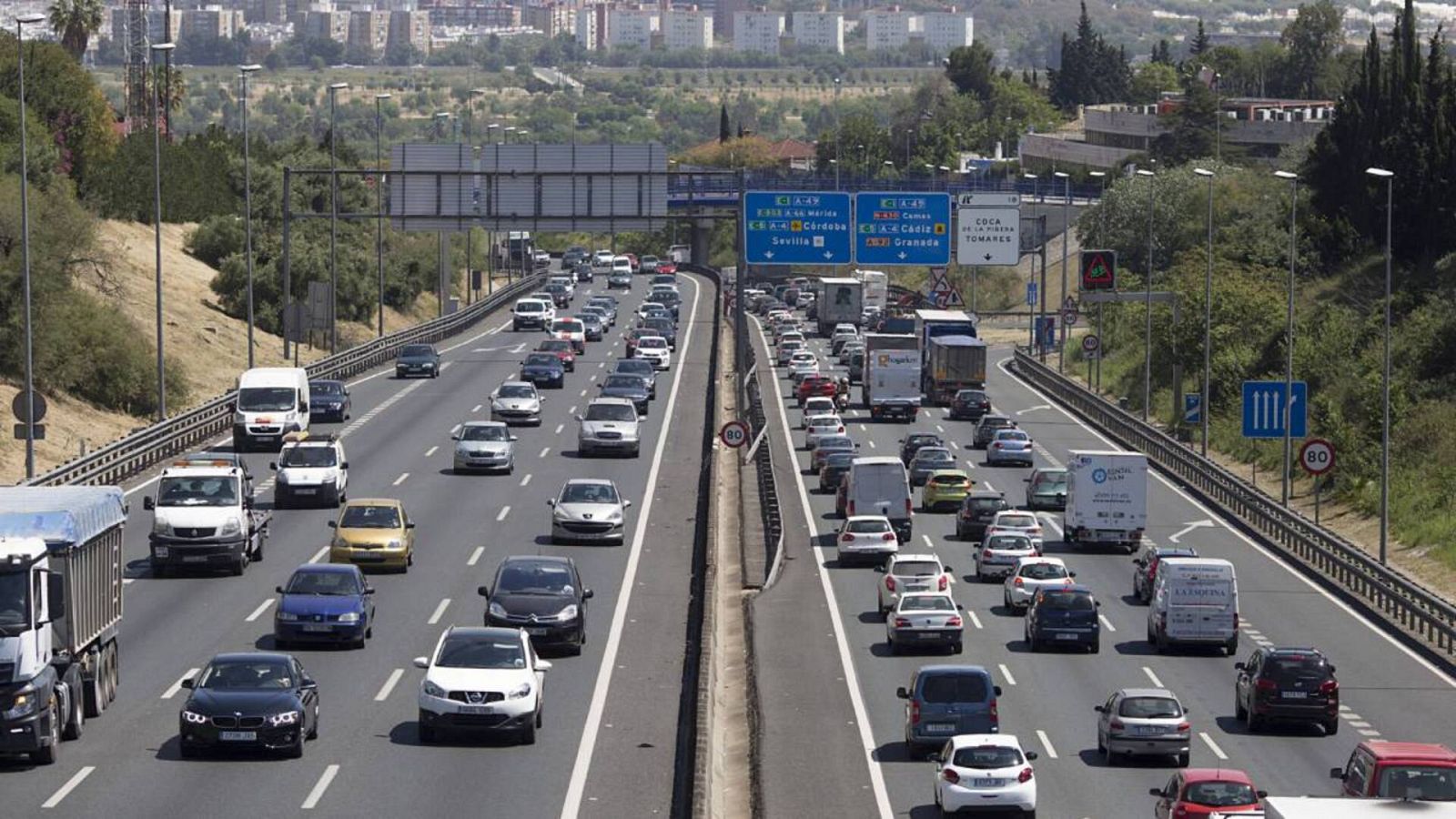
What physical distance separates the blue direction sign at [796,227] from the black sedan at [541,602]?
126ft

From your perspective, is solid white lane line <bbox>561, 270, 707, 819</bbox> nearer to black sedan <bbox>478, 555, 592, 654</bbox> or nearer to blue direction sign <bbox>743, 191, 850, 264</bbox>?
black sedan <bbox>478, 555, 592, 654</bbox>

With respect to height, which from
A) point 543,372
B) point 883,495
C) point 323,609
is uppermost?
point 323,609

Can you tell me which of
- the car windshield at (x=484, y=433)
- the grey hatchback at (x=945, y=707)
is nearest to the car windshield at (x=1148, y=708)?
the grey hatchback at (x=945, y=707)

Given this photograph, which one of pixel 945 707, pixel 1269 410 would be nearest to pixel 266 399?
pixel 1269 410

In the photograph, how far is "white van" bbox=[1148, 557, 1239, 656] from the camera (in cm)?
4409

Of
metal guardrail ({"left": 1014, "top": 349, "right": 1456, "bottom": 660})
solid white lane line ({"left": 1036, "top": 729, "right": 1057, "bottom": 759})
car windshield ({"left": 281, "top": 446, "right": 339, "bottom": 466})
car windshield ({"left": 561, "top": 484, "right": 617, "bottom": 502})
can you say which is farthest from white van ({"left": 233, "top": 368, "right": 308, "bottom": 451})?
solid white lane line ({"left": 1036, "top": 729, "right": 1057, "bottom": 759})

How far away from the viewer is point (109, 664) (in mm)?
34500

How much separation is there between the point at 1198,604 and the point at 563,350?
5453cm

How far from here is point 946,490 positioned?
6438 cm

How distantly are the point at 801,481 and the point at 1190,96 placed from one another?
112743 mm

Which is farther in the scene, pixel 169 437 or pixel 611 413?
pixel 611 413

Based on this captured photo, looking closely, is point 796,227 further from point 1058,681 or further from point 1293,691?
point 1293,691

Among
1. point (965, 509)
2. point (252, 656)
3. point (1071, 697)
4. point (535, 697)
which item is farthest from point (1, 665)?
point (965, 509)

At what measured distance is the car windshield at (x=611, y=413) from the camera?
225ft
